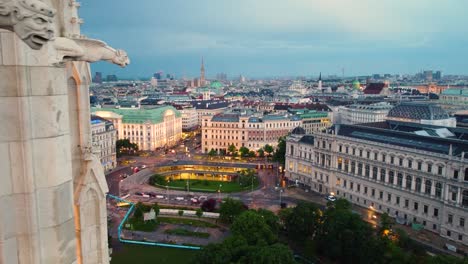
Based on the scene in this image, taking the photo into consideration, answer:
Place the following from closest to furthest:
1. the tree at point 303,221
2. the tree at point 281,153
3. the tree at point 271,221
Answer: the tree at point 271,221 < the tree at point 303,221 < the tree at point 281,153

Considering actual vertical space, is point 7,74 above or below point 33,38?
below

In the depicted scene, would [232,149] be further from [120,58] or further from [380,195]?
[120,58]

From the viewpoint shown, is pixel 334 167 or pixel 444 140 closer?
pixel 444 140

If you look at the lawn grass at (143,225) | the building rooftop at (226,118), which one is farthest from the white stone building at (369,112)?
the lawn grass at (143,225)

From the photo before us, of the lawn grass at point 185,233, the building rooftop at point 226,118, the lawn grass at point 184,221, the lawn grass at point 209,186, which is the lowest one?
the lawn grass at point 209,186

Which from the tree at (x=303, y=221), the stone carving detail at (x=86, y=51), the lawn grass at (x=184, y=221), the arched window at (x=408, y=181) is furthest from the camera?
the arched window at (x=408, y=181)

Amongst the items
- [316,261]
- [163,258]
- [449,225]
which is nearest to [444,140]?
[449,225]

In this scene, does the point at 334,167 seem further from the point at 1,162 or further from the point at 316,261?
the point at 1,162

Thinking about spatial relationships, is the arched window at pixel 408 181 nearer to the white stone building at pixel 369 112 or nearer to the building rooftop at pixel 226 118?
the building rooftop at pixel 226 118
